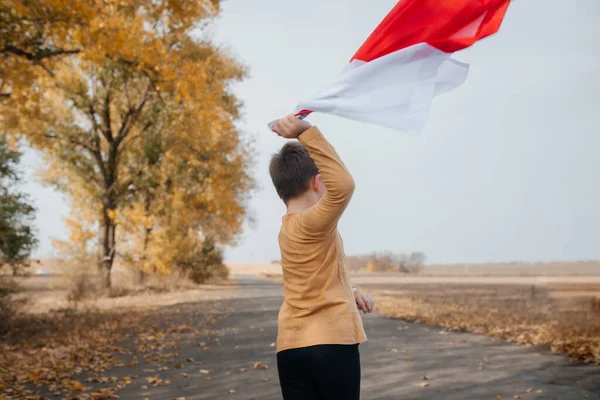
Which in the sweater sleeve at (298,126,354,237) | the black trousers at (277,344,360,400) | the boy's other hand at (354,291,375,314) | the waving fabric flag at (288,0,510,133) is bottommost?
the black trousers at (277,344,360,400)

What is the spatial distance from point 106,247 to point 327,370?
80.9 ft

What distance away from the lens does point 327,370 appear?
111 inches

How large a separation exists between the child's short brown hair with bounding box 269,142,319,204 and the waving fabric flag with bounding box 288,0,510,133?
318 mm

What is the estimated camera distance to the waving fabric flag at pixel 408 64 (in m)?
3.39

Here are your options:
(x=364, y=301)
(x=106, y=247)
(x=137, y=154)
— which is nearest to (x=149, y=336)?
(x=364, y=301)

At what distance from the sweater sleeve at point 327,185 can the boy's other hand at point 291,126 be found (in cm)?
3

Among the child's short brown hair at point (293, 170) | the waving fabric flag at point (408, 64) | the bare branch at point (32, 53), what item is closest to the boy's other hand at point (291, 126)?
the child's short brown hair at point (293, 170)

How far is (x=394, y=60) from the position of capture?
3729 mm

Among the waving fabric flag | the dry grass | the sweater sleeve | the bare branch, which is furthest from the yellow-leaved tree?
the sweater sleeve

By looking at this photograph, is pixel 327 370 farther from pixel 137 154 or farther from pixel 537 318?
pixel 137 154

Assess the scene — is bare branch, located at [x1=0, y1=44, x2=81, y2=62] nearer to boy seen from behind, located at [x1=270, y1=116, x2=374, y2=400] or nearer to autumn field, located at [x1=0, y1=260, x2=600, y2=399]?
autumn field, located at [x1=0, y1=260, x2=600, y2=399]

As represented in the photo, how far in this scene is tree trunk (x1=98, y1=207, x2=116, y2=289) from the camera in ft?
83.8

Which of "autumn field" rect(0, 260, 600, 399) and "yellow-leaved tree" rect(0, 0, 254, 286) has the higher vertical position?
"yellow-leaved tree" rect(0, 0, 254, 286)

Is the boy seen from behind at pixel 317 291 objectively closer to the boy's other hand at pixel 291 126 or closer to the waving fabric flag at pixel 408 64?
the boy's other hand at pixel 291 126
